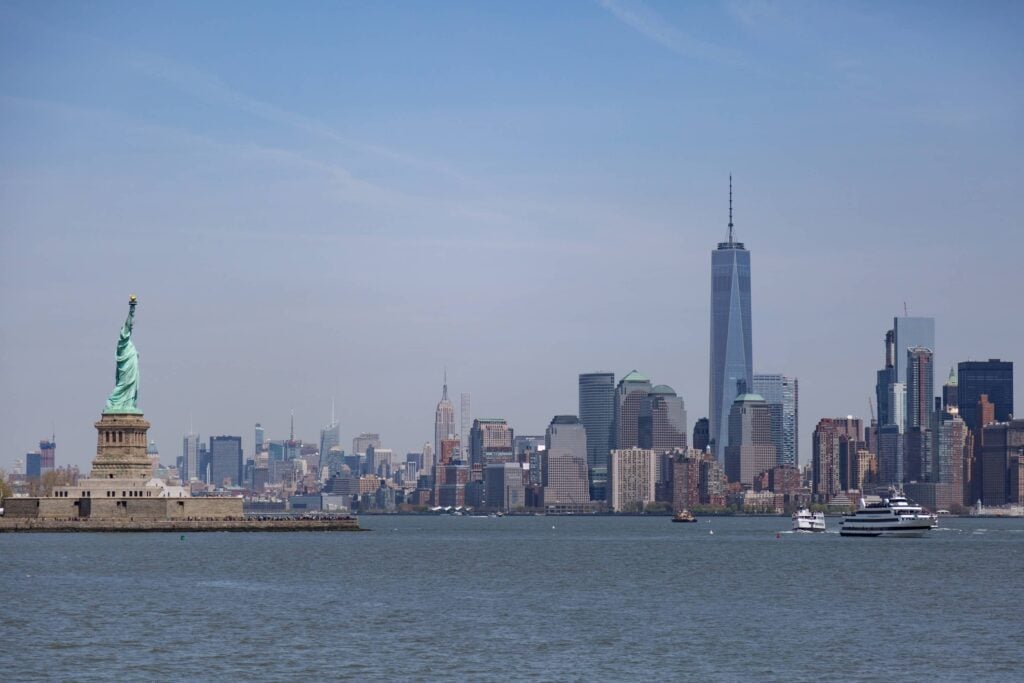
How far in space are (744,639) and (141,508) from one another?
123 meters

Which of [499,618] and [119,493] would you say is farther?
[119,493]

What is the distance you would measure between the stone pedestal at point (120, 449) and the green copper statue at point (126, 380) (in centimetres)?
101

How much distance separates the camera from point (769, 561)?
141 metres

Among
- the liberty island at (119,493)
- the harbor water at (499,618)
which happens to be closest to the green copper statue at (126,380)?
the liberty island at (119,493)

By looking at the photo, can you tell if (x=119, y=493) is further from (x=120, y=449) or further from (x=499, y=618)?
(x=499, y=618)

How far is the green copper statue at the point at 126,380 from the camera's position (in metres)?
188

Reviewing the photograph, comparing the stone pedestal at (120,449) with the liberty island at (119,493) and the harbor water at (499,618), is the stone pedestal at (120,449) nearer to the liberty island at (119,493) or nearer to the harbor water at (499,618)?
the liberty island at (119,493)

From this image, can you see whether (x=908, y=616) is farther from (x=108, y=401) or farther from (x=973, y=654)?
(x=108, y=401)

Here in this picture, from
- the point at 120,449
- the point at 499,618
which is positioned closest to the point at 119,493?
the point at 120,449

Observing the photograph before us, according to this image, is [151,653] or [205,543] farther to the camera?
[205,543]

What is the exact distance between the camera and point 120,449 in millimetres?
186125

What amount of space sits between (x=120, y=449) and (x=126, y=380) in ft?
24.2

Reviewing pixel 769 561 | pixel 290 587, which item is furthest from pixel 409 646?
pixel 769 561

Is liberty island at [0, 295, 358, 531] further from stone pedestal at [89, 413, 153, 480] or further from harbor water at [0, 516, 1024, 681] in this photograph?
harbor water at [0, 516, 1024, 681]
